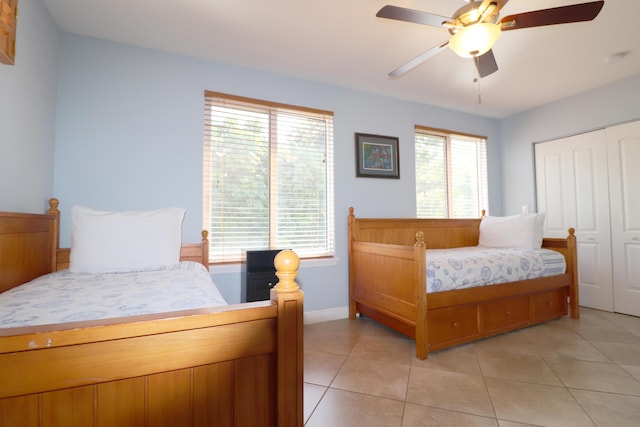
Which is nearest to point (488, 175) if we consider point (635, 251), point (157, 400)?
point (635, 251)

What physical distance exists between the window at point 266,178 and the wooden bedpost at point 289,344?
1.91 meters

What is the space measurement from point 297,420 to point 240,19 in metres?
2.38

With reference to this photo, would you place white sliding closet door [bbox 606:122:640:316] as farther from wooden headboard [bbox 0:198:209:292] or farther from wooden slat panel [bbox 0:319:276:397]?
wooden headboard [bbox 0:198:209:292]

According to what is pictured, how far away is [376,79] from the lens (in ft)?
9.62

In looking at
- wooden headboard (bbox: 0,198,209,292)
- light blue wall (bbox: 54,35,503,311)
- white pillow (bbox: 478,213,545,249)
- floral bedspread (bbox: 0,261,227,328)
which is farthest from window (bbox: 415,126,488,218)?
floral bedspread (bbox: 0,261,227,328)

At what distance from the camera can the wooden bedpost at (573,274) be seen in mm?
2924

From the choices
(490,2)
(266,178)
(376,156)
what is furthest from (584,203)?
(266,178)

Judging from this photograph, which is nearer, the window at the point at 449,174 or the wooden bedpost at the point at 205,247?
the wooden bedpost at the point at 205,247

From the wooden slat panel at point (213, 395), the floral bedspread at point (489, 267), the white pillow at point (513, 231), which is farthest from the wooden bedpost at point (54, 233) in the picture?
the white pillow at point (513, 231)

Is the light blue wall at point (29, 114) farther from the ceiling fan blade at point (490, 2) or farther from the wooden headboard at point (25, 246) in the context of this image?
the ceiling fan blade at point (490, 2)

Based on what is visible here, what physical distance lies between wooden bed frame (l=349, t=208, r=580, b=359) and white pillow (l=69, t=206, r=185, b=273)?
164 cm

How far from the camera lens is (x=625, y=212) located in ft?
9.78

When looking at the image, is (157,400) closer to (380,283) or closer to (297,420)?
(297,420)

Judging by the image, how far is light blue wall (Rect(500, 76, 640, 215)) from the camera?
2.99 m
